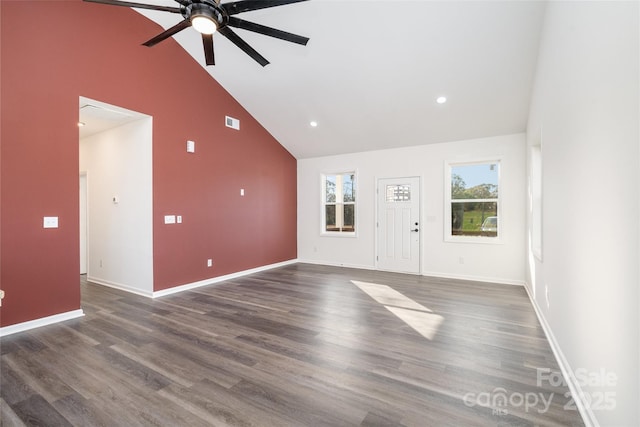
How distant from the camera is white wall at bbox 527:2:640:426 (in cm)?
127

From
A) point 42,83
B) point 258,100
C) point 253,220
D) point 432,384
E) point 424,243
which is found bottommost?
point 432,384

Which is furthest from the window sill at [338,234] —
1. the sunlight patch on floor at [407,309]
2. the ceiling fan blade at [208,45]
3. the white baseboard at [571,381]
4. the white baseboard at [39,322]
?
the white baseboard at [39,322]

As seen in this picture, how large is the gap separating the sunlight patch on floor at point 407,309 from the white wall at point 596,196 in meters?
1.05

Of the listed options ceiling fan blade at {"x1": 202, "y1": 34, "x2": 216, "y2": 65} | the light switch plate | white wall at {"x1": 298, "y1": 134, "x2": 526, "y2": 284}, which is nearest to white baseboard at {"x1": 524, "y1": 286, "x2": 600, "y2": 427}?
Answer: white wall at {"x1": 298, "y1": 134, "x2": 526, "y2": 284}

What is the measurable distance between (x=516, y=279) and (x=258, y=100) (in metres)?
5.61

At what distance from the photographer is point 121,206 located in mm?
4770

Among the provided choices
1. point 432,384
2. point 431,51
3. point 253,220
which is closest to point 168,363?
point 432,384

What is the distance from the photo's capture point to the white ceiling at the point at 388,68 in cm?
356

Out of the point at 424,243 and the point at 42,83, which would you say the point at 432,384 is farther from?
the point at 42,83

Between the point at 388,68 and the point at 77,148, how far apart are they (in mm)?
4146

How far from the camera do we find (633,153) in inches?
49.1

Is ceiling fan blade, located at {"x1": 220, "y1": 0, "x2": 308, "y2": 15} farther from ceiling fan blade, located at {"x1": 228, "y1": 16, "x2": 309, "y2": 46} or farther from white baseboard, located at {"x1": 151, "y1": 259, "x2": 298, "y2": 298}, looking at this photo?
white baseboard, located at {"x1": 151, "y1": 259, "x2": 298, "y2": 298}

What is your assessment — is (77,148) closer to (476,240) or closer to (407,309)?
(407,309)

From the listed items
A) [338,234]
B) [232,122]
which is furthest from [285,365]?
[338,234]
